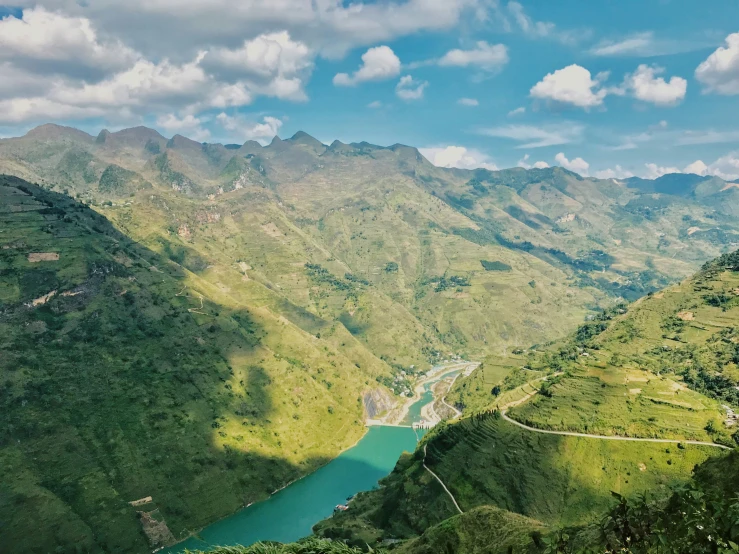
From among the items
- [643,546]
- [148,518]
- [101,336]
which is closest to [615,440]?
[643,546]

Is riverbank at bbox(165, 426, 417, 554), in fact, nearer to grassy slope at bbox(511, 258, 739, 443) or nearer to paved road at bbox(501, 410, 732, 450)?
paved road at bbox(501, 410, 732, 450)

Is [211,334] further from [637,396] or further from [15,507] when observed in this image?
[637,396]

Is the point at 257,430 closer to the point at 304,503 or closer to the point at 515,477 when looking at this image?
the point at 304,503

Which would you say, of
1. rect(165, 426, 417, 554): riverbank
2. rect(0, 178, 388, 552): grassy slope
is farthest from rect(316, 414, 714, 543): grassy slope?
rect(0, 178, 388, 552): grassy slope

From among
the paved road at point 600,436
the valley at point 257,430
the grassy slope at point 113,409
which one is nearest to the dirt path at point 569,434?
the paved road at point 600,436

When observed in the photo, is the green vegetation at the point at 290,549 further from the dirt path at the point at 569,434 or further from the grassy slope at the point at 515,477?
the dirt path at the point at 569,434
